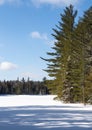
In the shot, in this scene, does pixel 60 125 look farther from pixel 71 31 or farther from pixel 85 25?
pixel 71 31

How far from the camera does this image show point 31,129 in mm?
13461

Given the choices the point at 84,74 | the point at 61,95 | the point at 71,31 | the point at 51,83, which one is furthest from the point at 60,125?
the point at 51,83

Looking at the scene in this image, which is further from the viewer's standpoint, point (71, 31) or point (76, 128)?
point (71, 31)

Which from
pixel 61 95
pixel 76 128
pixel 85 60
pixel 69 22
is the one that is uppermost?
pixel 69 22

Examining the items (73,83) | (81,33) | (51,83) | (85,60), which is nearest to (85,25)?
(81,33)

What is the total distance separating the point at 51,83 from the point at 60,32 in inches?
269

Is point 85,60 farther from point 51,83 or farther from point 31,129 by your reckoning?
point 31,129

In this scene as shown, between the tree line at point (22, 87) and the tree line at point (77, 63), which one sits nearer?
the tree line at point (77, 63)

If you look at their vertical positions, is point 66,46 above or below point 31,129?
above

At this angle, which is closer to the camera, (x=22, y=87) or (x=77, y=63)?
(x=77, y=63)

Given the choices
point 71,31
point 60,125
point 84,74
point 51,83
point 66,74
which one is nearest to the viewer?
point 60,125

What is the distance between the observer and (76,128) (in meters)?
13.6

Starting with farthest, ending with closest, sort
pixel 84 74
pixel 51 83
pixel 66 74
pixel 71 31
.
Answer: pixel 51 83 → pixel 71 31 → pixel 66 74 → pixel 84 74

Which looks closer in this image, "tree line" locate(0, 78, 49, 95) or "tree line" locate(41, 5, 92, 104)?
"tree line" locate(41, 5, 92, 104)
